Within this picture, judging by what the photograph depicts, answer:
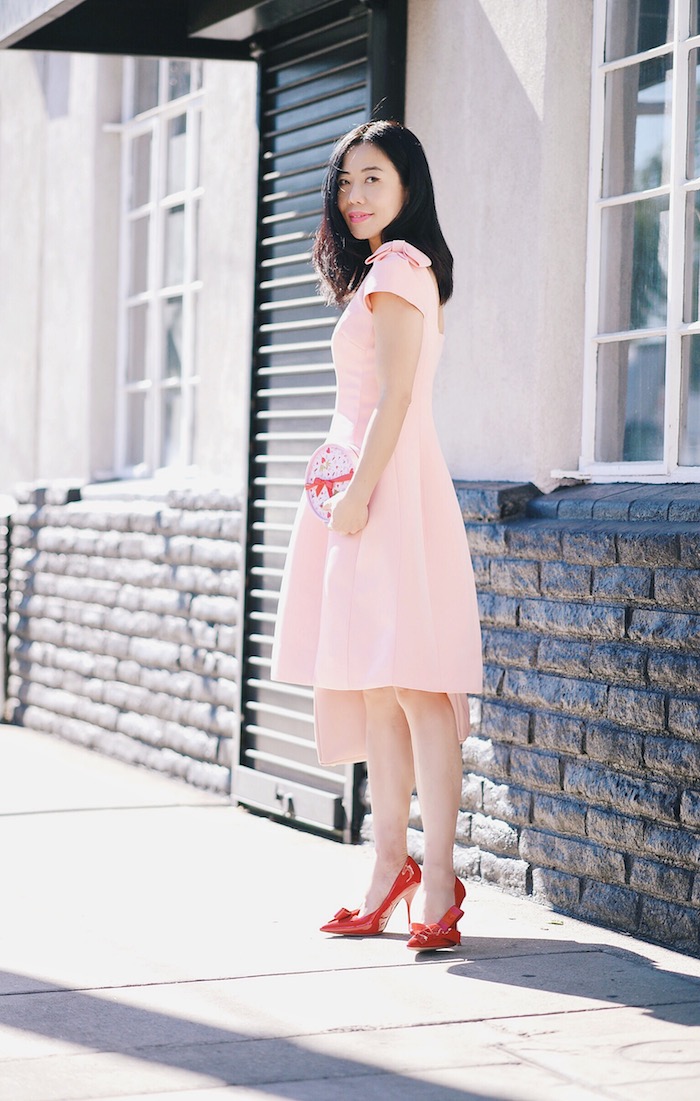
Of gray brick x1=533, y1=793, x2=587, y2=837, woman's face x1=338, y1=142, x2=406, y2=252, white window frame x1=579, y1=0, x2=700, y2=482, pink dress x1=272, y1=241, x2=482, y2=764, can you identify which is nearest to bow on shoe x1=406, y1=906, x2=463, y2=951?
pink dress x1=272, y1=241, x2=482, y2=764

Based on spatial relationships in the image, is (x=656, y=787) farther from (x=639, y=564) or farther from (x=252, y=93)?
(x=252, y=93)

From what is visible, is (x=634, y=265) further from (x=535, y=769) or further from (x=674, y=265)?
(x=535, y=769)

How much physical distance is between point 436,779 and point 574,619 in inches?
28.8

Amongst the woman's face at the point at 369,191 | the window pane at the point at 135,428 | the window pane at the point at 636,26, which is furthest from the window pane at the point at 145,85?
the woman's face at the point at 369,191

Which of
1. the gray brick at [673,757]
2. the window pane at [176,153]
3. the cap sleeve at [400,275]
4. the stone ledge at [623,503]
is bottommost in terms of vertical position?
the gray brick at [673,757]

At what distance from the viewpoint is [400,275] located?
13.9ft

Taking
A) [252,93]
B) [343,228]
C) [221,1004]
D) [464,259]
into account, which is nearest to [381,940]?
[221,1004]

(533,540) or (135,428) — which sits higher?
(135,428)

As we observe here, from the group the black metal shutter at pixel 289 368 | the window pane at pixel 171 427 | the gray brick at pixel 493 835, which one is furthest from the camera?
the window pane at pixel 171 427

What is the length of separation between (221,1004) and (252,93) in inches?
182

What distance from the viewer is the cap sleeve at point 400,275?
4234mm

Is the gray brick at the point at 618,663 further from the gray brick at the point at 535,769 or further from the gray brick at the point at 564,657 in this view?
the gray brick at the point at 535,769

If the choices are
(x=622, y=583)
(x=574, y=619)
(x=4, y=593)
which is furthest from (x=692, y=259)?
(x=4, y=593)

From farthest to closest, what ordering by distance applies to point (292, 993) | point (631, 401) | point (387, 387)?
point (631, 401)
point (387, 387)
point (292, 993)
